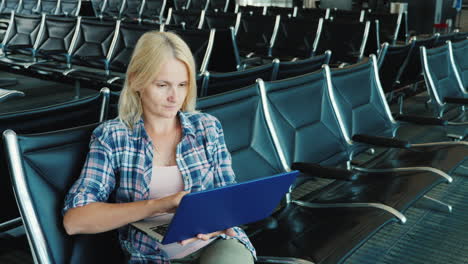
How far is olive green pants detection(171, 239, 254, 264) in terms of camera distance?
1.38m

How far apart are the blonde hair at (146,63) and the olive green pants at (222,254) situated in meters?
0.42

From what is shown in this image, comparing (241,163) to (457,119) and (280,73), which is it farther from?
(457,119)

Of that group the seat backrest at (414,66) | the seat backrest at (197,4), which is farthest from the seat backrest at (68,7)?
the seat backrest at (414,66)

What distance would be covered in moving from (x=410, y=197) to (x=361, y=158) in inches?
73.4

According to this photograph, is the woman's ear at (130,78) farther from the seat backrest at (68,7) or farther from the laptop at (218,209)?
the seat backrest at (68,7)

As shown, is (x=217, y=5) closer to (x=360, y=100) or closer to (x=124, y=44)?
(x=124, y=44)

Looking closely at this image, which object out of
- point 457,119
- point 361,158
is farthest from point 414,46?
point 361,158

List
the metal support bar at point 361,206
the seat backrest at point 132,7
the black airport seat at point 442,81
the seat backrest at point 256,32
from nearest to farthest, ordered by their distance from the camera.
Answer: the metal support bar at point 361,206
the black airport seat at point 442,81
the seat backrest at point 256,32
the seat backrest at point 132,7

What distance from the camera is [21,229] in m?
2.45

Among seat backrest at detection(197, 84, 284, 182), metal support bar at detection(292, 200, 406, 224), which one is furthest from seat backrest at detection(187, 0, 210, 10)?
metal support bar at detection(292, 200, 406, 224)

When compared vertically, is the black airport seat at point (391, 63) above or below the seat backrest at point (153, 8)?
below

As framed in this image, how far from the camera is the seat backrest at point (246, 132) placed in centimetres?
205

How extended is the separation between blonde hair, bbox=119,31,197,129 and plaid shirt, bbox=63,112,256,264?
40 mm

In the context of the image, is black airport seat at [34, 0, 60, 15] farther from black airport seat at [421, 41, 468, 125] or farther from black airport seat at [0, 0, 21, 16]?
black airport seat at [421, 41, 468, 125]
